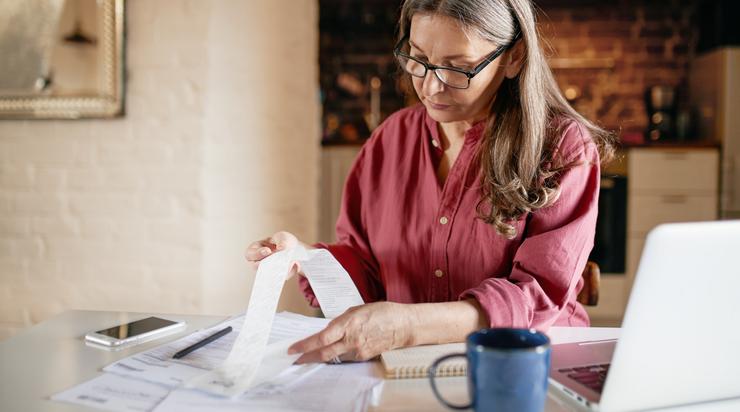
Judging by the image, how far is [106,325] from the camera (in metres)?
1.15

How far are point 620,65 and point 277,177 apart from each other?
279 cm

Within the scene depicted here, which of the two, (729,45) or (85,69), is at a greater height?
(729,45)

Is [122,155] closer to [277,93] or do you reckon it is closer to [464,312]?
Result: [277,93]

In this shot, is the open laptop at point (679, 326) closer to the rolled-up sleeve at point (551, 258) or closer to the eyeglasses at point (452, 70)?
the rolled-up sleeve at point (551, 258)

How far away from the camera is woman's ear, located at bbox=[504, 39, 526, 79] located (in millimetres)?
1272

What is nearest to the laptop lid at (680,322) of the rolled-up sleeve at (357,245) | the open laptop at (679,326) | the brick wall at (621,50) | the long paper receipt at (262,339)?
the open laptop at (679,326)

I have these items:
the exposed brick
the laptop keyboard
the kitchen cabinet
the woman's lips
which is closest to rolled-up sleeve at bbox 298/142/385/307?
the woman's lips

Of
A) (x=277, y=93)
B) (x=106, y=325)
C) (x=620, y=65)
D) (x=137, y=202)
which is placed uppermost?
(x=620, y=65)

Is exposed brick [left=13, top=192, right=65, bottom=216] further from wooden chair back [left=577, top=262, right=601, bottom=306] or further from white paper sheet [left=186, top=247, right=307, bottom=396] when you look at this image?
wooden chair back [left=577, top=262, right=601, bottom=306]

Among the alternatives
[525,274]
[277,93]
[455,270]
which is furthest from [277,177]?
[525,274]

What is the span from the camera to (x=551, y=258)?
112cm

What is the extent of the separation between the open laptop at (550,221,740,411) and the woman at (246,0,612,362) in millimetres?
285

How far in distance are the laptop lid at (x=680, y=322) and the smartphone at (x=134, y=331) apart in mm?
687

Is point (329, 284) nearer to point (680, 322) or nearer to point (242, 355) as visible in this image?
point (242, 355)
